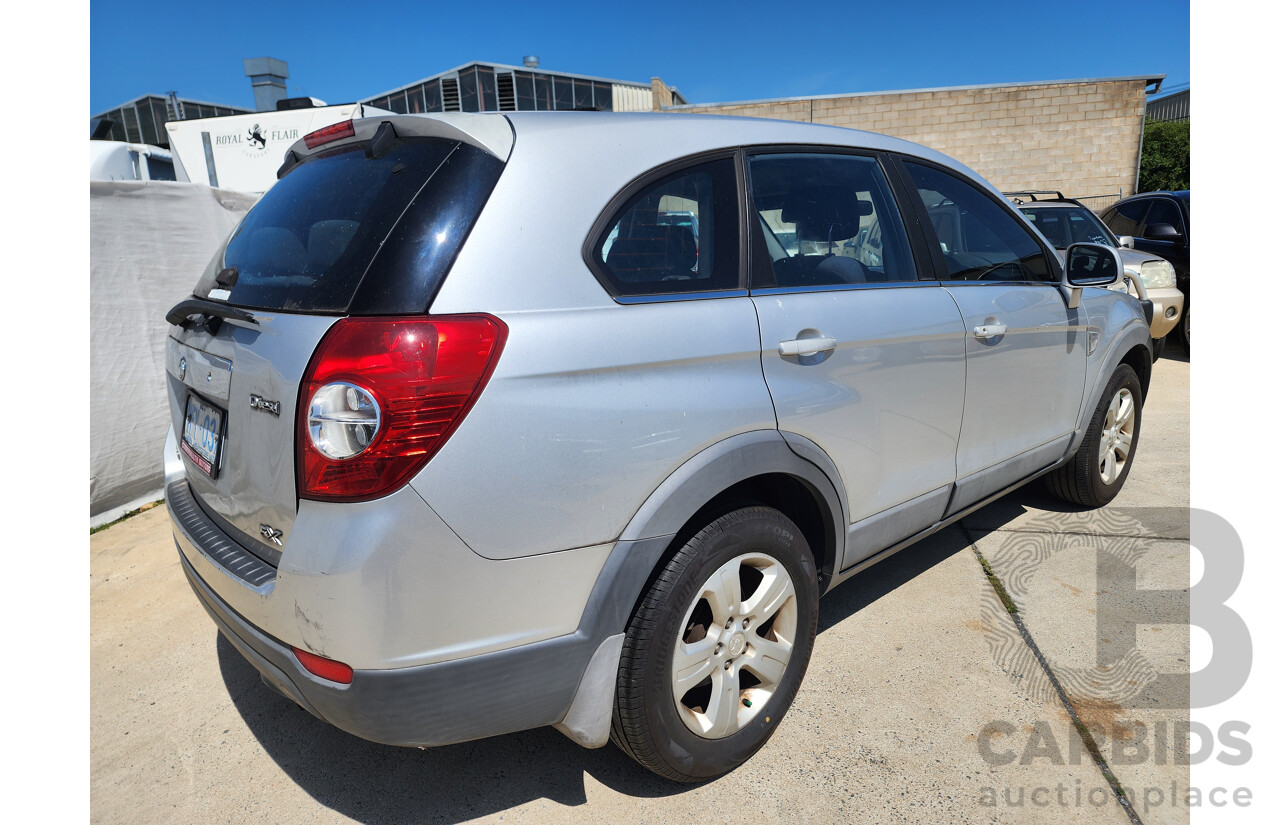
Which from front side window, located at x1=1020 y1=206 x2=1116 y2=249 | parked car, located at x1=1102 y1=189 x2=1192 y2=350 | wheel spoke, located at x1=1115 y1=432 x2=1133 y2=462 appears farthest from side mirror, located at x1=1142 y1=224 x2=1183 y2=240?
wheel spoke, located at x1=1115 y1=432 x2=1133 y2=462

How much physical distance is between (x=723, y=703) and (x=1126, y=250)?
7.79m

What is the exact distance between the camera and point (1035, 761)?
221cm

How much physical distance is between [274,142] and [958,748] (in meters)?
11.2

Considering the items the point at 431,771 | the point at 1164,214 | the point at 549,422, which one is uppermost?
the point at 1164,214

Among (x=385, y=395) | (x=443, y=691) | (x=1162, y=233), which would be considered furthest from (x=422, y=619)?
(x=1162, y=233)

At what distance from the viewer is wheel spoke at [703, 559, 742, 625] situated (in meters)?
1.96

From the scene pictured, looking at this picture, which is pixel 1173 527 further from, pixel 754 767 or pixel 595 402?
pixel 595 402

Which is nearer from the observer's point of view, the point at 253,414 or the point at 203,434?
the point at 253,414

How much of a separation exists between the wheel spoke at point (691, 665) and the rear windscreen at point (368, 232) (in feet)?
3.54

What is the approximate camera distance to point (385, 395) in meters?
1.49

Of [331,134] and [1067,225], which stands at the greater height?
[1067,225]

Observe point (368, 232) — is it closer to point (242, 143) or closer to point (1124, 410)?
point (1124, 410)

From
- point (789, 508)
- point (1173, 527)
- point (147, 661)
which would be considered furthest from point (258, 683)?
point (1173, 527)

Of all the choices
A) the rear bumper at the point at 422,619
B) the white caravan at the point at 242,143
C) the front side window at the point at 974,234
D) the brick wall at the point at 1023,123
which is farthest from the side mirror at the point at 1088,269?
the brick wall at the point at 1023,123
